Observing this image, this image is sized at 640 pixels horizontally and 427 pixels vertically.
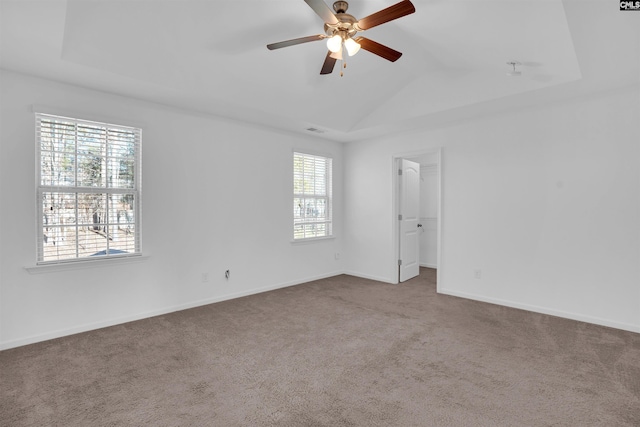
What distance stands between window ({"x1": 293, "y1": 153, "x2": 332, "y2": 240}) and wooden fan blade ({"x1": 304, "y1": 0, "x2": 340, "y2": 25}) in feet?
10.3

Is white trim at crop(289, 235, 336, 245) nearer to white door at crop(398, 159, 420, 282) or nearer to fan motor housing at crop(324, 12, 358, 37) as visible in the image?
white door at crop(398, 159, 420, 282)

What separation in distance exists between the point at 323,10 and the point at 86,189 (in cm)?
287

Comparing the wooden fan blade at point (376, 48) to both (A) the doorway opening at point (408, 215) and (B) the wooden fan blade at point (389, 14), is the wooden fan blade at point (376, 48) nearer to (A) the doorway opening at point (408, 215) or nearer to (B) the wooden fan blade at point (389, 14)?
(B) the wooden fan blade at point (389, 14)

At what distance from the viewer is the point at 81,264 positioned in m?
3.33

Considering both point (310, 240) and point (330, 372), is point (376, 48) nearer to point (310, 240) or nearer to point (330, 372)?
point (330, 372)

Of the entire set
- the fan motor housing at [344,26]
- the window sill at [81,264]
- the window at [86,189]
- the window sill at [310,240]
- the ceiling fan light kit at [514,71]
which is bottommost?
the window sill at [81,264]

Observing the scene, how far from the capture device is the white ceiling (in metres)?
2.45

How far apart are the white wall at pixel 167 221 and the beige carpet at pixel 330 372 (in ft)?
1.08

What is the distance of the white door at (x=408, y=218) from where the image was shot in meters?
5.43

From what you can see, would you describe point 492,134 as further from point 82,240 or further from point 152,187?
point 82,240

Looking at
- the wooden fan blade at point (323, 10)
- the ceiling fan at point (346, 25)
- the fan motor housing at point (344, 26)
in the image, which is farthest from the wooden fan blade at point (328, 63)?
the wooden fan blade at point (323, 10)

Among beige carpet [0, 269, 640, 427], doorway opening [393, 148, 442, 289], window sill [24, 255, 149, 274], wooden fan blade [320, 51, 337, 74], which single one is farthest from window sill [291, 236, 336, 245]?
wooden fan blade [320, 51, 337, 74]

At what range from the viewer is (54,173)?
319 centimetres
